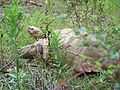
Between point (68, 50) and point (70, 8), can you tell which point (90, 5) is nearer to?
point (70, 8)

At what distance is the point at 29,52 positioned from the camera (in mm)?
4426

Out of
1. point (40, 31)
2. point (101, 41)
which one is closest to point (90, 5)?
point (40, 31)

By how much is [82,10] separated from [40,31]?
0.84m

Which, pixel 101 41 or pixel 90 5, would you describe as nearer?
pixel 101 41

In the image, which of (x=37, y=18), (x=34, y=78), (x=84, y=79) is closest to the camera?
(x=34, y=78)

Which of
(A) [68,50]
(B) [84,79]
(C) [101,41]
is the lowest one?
(B) [84,79]

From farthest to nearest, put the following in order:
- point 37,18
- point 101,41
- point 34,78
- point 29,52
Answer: point 37,18 → point 29,52 → point 34,78 → point 101,41

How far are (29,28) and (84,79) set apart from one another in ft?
Answer: 5.27

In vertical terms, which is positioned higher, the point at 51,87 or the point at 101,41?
the point at 101,41

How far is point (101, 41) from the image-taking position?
2.21 m

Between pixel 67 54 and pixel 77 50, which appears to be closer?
pixel 77 50

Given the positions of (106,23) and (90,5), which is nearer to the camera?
(106,23)

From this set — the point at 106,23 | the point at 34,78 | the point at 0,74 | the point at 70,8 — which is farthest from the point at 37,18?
the point at 34,78

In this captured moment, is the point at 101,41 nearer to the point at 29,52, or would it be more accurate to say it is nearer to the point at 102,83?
the point at 102,83
